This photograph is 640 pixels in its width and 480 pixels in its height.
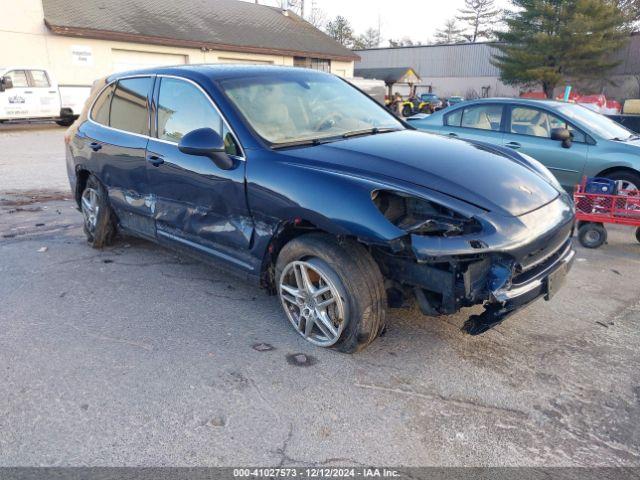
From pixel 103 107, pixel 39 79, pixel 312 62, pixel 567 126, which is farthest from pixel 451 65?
pixel 103 107

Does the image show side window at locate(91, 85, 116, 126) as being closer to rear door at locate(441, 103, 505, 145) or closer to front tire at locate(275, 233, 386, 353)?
front tire at locate(275, 233, 386, 353)

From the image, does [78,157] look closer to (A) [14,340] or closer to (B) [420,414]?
(A) [14,340]

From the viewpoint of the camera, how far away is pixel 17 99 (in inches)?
658

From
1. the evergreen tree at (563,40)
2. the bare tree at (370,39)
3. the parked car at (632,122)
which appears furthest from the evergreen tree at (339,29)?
the parked car at (632,122)

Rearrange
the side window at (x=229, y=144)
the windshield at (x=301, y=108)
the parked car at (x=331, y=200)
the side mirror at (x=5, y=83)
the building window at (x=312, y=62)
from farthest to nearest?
the building window at (x=312, y=62), the side mirror at (x=5, y=83), the windshield at (x=301, y=108), the side window at (x=229, y=144), the parked car at (x=331, y=200)

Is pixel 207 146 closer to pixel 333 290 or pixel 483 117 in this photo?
pixel 333 290

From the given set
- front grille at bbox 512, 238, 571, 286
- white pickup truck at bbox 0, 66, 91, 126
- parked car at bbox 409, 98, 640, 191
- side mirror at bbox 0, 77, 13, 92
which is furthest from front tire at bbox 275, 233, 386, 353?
white pickup truck at bbox 0, 66, 91, 126

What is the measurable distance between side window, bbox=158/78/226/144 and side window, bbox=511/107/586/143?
5021 millimetres

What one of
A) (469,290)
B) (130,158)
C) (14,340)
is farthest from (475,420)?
(130,158)

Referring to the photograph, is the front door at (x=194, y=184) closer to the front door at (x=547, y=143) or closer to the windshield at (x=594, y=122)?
the front door at (x=547, y=143)

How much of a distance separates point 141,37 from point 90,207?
68.5 ft

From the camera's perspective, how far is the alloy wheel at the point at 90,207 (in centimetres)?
504

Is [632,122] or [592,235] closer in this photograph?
[592,235]

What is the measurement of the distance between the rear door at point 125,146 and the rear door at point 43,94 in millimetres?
14709
